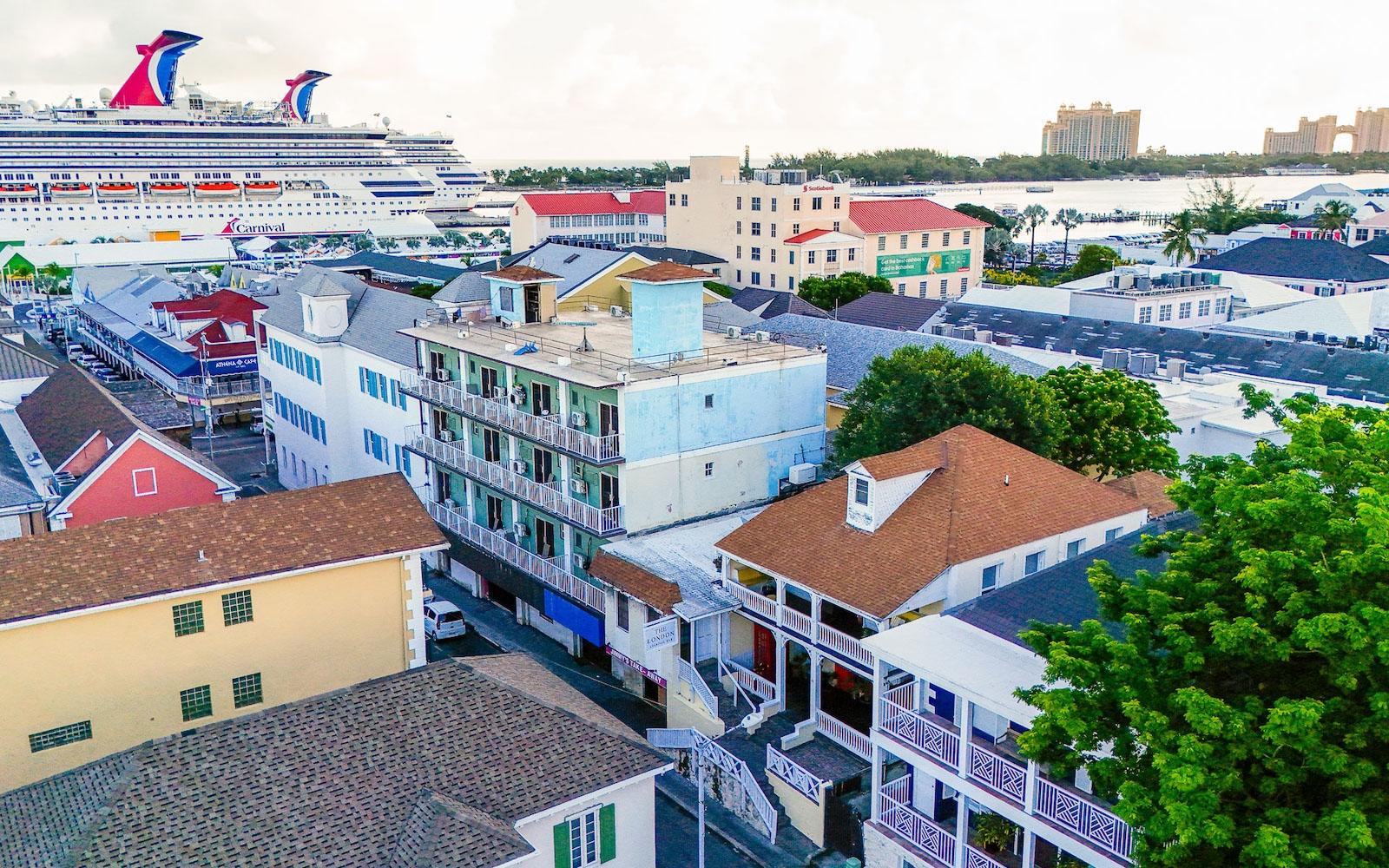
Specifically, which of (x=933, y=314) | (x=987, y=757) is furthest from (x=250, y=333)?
(x=987, y=757)

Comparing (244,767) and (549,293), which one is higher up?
(549,293)

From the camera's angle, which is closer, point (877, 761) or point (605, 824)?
point (605, 824)

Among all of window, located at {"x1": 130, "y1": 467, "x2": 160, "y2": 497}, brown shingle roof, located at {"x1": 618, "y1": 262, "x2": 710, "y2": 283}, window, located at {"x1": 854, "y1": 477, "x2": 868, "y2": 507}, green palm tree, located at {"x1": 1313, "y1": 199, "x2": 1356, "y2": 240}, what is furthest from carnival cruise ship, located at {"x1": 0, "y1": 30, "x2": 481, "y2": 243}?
window, located at {"x1": 854, "y1": 477, "x2": 868, "y2": 507}

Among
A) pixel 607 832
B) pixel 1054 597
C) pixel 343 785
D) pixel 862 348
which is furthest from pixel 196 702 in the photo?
pixel 862 348

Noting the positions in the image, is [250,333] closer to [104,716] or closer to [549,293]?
[549,293]

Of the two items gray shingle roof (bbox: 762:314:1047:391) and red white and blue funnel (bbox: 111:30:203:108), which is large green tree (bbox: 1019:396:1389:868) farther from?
red white and blue funnel (bbox: 111:30:203:108)

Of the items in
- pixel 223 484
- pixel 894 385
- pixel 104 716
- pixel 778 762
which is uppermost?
pixel 894 385

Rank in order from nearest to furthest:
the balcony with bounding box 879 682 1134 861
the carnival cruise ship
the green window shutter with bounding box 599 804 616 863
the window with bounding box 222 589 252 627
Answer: the balcony with bounding box 879 682 1134 861
the green window shutter with bounding box 599 804 616 863
the window with bounding box 222 589 252 627
the carnival cruise ship
